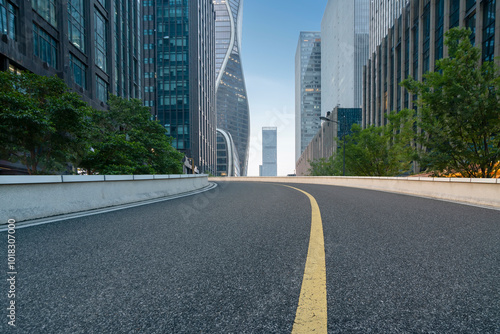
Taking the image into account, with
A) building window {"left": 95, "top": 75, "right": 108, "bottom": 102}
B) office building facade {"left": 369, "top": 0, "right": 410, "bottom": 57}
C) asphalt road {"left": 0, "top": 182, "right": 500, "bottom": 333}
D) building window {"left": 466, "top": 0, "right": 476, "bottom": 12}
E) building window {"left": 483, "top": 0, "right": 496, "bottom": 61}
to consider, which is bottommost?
asphalt road {"left": 0, "top": 182, "right": 500, "bottom": 333}

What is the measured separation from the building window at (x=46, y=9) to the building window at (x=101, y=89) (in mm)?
→ 6867

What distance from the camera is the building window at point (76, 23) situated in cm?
2384

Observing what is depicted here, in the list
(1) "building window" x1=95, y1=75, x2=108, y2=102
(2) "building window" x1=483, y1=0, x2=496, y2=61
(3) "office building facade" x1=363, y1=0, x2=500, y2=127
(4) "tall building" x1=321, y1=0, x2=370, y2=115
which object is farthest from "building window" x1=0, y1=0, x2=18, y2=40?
(4) "tall building" x1=321, y1=0, x2=370, y2=115

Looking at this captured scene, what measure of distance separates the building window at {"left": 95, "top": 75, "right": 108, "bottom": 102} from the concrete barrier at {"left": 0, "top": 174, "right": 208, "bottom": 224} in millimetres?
25358

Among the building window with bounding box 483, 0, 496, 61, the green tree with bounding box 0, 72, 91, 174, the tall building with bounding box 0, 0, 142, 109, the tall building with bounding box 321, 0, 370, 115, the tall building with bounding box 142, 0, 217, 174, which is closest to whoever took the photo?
the green tree with bounding box 0, 72, 91, 174

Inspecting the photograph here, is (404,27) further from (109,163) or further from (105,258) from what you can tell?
(105,258)

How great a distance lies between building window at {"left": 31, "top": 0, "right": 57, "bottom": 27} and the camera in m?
19.8

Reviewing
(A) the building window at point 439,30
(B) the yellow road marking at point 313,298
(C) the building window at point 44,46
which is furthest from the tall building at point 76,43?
(A) the building window at point 439,30

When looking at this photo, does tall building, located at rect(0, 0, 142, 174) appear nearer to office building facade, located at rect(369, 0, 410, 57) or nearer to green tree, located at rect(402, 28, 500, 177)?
green tree, located at rect(402, 28, 500, 177)

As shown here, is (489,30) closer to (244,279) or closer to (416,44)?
(416,44)

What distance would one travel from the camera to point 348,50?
10875 centimetres

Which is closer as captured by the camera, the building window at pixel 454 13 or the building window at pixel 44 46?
the building window at pixel 44 46

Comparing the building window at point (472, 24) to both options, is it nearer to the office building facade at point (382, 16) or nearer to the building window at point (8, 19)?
the building window at point (8, 19)

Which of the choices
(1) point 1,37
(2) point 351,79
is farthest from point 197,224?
(2) point 351,79
